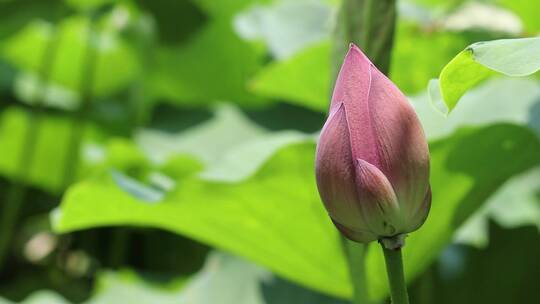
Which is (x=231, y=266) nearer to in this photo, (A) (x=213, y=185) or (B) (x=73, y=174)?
(A) (x=213, y=185)

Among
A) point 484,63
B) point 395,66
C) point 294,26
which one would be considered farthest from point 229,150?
point 484,63

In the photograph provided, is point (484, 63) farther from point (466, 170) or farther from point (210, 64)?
point (210, 64)

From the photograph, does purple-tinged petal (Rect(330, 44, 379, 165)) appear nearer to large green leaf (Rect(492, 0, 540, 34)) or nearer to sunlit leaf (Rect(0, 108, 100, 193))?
large green leaf (Rect(492, 0, 540, 34))

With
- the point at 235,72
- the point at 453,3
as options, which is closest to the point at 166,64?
the point at 235,72

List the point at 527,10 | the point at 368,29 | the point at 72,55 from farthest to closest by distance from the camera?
the point at 72,55 < the point at 527,10 < the point at 368,29

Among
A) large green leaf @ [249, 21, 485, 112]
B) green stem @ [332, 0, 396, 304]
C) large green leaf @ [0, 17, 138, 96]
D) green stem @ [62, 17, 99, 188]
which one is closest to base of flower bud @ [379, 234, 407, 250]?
green stem @ [332, 0, 396, 304]
